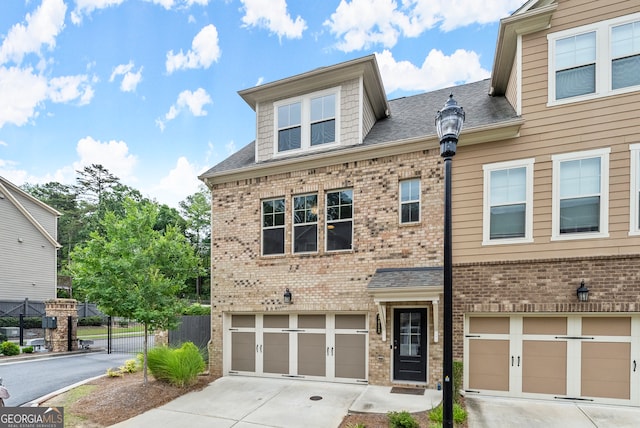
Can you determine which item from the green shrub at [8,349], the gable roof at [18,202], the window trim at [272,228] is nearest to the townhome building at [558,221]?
the window trim at [272,228]

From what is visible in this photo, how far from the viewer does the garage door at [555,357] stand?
6.40m

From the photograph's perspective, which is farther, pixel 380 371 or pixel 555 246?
pixel 380 371

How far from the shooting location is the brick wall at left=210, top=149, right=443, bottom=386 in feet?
25.6

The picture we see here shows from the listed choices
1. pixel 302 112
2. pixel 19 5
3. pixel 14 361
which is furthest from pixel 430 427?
pixel 19 5

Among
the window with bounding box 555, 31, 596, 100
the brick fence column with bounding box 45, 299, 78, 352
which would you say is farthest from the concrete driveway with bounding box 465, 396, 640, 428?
the brick fence column with bounding box 45, 299, 78, 352

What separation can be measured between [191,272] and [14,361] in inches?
352

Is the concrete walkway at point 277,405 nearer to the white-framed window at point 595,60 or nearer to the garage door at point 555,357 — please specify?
the garage door at point 555,357

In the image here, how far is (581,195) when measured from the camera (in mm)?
6695

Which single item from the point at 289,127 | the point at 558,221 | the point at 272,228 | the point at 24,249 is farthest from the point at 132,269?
the point at 24,249

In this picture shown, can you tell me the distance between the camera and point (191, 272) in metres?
8.59

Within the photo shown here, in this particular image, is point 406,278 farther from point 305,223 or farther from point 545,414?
point 545,414

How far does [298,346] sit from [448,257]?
608 centimetres

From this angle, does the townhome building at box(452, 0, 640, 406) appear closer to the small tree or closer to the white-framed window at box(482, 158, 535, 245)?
the white-framed window at box(482, 158, 535, 245)

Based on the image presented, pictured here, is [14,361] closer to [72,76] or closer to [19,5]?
[19,5]
